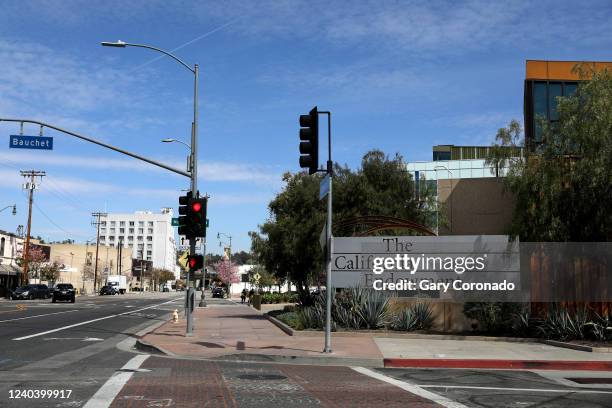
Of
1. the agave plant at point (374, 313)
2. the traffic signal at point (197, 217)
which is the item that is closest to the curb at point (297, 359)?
the traffic signal at point (197, 217)

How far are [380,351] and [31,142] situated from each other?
43.9ft

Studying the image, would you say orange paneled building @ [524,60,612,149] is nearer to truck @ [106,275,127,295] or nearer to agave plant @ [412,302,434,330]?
agave plant @ [412,302,434,330]

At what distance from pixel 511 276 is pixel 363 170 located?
33.6 ft

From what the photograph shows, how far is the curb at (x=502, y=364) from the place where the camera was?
535 inches

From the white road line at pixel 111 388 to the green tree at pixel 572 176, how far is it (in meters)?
12.2

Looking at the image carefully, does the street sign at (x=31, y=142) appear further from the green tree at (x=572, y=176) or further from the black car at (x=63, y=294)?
the black car at (x=63, y=294)

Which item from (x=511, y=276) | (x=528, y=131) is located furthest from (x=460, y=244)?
(x=528, y=131)

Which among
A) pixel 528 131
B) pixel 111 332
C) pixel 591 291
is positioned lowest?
pixel 111 332

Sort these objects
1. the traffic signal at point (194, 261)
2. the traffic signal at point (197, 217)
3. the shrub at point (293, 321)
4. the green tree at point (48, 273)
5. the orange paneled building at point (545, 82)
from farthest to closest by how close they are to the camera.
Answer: the green tree at point (48, 273), the orange paneled building at point (545, 82), the shrub at point (293, 321), the traffic signal at point (197, 217), the traffic signal at point (194, 261)

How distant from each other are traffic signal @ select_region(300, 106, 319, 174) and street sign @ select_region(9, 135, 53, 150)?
9.74 m

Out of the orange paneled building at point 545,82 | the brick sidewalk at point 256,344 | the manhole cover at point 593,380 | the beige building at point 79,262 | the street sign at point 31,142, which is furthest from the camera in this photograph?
the beige building at point 79,262

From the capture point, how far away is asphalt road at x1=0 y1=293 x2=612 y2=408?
28.5 feet

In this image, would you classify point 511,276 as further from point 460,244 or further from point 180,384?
point 180,384

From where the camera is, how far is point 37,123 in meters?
19.8
